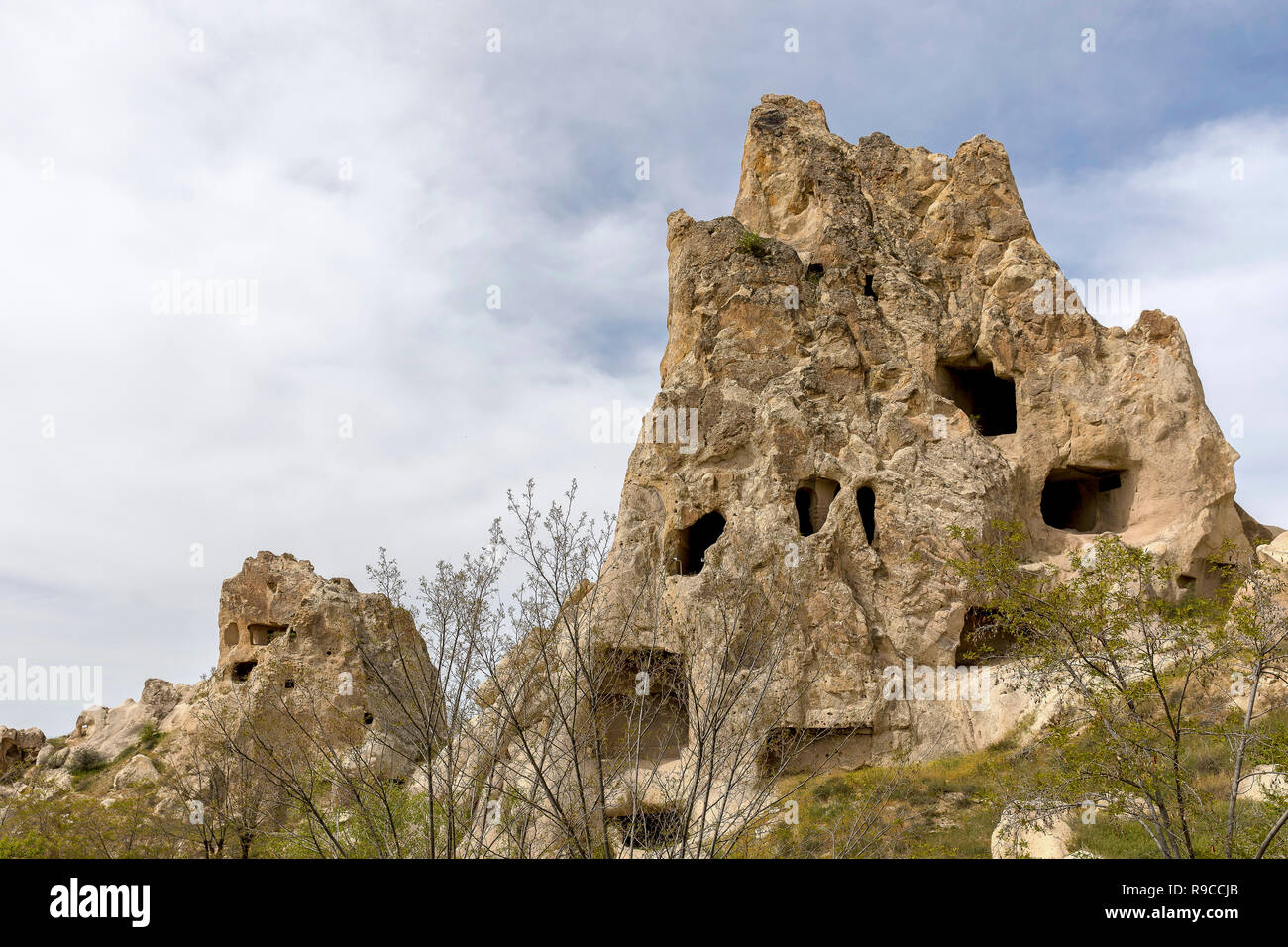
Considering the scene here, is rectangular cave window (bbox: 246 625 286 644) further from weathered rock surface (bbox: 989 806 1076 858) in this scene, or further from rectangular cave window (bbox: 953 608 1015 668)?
weathered rock surface (bbox: 989 806 1076 858)

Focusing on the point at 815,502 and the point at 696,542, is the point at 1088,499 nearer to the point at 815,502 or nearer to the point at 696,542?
the point at 815,502

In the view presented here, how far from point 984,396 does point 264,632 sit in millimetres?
22603

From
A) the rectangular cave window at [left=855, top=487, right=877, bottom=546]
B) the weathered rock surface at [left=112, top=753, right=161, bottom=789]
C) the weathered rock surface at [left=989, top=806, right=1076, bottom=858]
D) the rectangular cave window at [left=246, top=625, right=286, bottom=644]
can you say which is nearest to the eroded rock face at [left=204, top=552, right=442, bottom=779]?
the rectangular cave window at [left=246, top=625, right=286, bottom=644]

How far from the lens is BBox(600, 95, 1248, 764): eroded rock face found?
20375mm

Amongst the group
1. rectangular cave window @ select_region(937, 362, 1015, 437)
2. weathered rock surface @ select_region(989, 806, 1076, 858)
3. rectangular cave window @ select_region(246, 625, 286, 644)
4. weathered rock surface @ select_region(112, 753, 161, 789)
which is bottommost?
weathered rock surface @ select_region(989, 806, 1076, 858)

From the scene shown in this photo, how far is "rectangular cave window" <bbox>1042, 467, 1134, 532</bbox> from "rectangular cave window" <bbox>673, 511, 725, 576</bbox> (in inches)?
347

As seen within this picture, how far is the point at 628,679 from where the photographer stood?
2131 cm

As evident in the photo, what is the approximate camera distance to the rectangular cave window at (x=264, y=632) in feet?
89.2

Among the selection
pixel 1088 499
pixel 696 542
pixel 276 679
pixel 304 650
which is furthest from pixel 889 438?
pixel 276 679

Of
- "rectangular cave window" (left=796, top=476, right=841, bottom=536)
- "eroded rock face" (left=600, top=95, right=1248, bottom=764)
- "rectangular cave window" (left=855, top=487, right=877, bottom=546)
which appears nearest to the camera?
"eroded rock face" (left=600, top=95, right=1248, bottom=764)

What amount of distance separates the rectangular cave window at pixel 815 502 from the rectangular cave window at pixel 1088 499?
6123 mm

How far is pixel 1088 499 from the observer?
2411 cm
